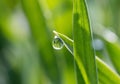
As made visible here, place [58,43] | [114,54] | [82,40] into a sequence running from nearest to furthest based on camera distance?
[82,40] < [58,43] < [114,54]

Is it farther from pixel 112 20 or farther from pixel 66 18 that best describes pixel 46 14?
pixel 112 20

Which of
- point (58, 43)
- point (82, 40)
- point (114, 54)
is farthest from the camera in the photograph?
point (114, 54)

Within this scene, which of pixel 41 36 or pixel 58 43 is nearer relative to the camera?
pixel 58 43

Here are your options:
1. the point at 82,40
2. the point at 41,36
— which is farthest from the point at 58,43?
the point at 41,36

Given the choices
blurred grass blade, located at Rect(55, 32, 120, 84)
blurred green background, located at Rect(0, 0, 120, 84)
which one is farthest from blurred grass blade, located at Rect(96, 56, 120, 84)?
blurred green background, located at Rect(0, 0, 120, 84)

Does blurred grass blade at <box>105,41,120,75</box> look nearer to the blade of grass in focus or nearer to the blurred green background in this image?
the blurred green background

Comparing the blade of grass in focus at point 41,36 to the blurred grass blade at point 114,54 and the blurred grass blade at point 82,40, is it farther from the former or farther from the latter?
the blurred grass blade at point 82,40

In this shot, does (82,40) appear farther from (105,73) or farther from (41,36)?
(41,36)
